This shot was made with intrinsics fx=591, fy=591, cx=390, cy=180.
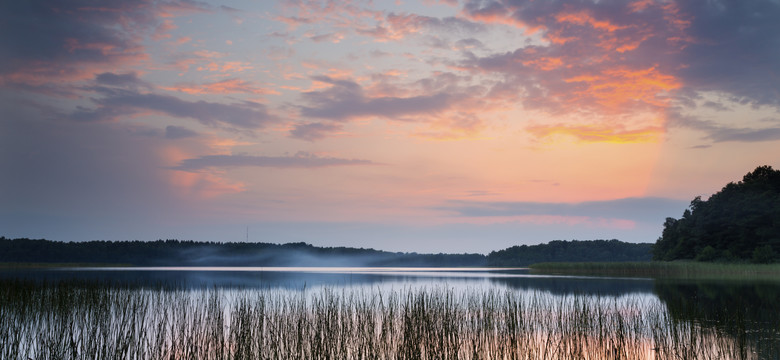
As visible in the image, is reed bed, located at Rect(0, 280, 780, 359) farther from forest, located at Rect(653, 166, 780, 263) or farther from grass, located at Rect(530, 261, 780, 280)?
forest, located at Rect(653, 166, 780, 263)

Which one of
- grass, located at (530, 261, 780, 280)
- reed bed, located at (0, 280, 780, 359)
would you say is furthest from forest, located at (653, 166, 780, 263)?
reed bed, located at (0, 280, 780, 359)

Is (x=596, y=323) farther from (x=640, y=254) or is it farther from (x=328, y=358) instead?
(x=640, y=254)

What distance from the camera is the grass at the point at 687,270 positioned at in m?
47.5

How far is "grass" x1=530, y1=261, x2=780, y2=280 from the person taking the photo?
47469mm

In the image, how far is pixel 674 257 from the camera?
75312 mm

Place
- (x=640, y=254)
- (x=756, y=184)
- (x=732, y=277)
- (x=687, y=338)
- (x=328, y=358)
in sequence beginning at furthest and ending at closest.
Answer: (x=640, y=254)
(x=756, y=184)
(x=732, y=277)
(x=687, y=338)
(x=328, y=358)

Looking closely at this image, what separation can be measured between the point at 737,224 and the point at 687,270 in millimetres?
19960

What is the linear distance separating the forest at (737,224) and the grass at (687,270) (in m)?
12.7

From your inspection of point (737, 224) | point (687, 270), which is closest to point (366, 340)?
point (687, 270)

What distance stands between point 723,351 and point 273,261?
146 metres

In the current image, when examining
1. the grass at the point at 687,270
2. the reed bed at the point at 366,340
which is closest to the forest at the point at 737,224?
the grass at the point at 687,270

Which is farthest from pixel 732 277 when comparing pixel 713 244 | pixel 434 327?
pixel 434 327

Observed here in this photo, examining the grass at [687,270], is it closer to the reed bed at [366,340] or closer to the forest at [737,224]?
the forest at [737,224]

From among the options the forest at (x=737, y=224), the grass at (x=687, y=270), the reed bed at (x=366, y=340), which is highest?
the forest at (x=737, y=224)
